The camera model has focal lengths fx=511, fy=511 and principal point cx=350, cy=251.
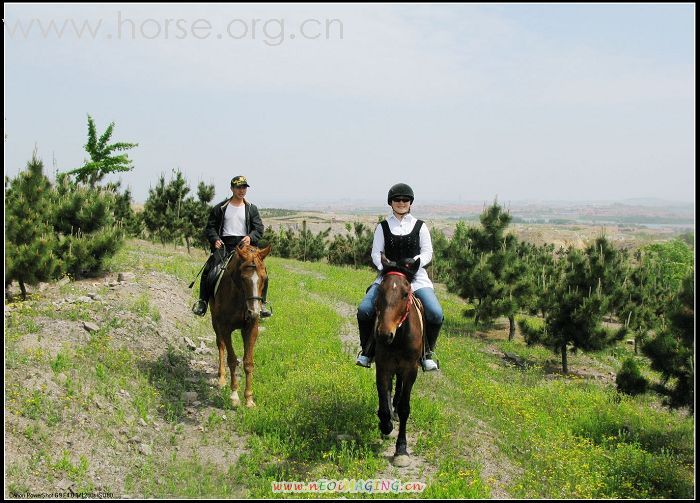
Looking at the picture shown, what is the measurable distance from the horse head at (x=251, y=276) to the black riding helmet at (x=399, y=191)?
2.00 meters

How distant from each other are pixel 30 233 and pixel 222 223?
23.3ft

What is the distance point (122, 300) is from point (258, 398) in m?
4.98

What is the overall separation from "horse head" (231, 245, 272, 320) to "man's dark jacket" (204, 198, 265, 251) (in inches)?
44.6

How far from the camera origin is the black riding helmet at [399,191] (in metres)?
6.80

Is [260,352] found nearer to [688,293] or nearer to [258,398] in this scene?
[258,398]

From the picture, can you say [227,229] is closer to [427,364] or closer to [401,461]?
[427,364]

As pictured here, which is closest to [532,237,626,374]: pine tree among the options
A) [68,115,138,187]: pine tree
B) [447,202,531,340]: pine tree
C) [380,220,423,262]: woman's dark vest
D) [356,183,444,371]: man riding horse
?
[447,202,531,340]: pine tree

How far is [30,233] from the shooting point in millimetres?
12820

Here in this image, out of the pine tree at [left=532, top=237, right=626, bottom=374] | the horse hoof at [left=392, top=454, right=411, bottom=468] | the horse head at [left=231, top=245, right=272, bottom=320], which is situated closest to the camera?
the horse hoof at [left=392, top=454, right=411, bottom=468]

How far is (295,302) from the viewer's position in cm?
1669

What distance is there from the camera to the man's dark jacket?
→ 8664 millimetres

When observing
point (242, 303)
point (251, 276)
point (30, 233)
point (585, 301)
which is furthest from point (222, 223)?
point (585, 301)

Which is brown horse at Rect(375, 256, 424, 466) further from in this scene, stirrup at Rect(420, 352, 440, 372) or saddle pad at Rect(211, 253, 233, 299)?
saddle pad at Rect(211, 253, 233, 299)

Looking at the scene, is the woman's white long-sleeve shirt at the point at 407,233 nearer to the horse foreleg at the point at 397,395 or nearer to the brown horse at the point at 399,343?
the brown horse at the point at 399,343
